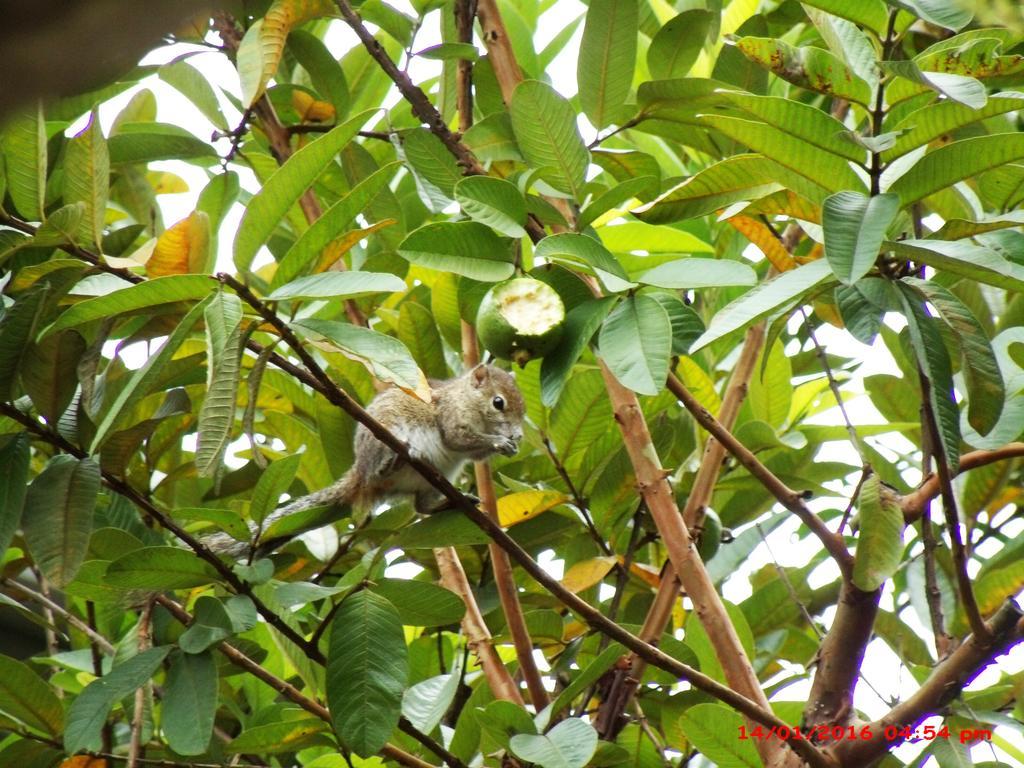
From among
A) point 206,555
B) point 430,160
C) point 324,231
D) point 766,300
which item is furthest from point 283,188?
point 766,300

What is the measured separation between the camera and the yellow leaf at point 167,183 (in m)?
3.69

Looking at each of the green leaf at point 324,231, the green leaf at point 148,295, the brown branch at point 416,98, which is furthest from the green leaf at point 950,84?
the green leaf at point 148,295

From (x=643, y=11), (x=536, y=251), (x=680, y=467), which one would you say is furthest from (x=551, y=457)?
(x=643, y=11)

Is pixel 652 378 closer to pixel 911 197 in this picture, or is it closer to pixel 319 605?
pixel 911 197

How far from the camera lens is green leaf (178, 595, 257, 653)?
1.83 metres

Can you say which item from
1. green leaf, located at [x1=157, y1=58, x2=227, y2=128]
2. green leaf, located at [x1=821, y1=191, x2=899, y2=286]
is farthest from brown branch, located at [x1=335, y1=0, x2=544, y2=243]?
green leaf, located at [x1=821, y1=191, x2=899, y2=286]

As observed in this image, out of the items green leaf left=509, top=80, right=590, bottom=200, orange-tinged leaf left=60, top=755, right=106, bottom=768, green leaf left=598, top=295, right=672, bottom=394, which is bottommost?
orange-tinged leaf left=60, top=755, right=106, bottom=768

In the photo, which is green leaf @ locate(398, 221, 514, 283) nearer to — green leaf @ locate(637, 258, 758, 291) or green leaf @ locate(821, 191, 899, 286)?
green leaf @ locate(637, 258, 758, 291)

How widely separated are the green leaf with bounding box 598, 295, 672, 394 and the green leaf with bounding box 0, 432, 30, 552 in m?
1.01

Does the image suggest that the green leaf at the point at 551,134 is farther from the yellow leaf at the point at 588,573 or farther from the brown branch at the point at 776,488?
the yellow leaf at the point at 588,573

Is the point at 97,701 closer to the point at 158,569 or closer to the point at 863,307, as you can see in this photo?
the point at 158,569

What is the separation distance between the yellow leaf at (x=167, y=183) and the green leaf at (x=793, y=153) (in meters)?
2.56

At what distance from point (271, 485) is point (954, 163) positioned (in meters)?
1.25

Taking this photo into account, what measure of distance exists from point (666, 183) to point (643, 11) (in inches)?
28.2
